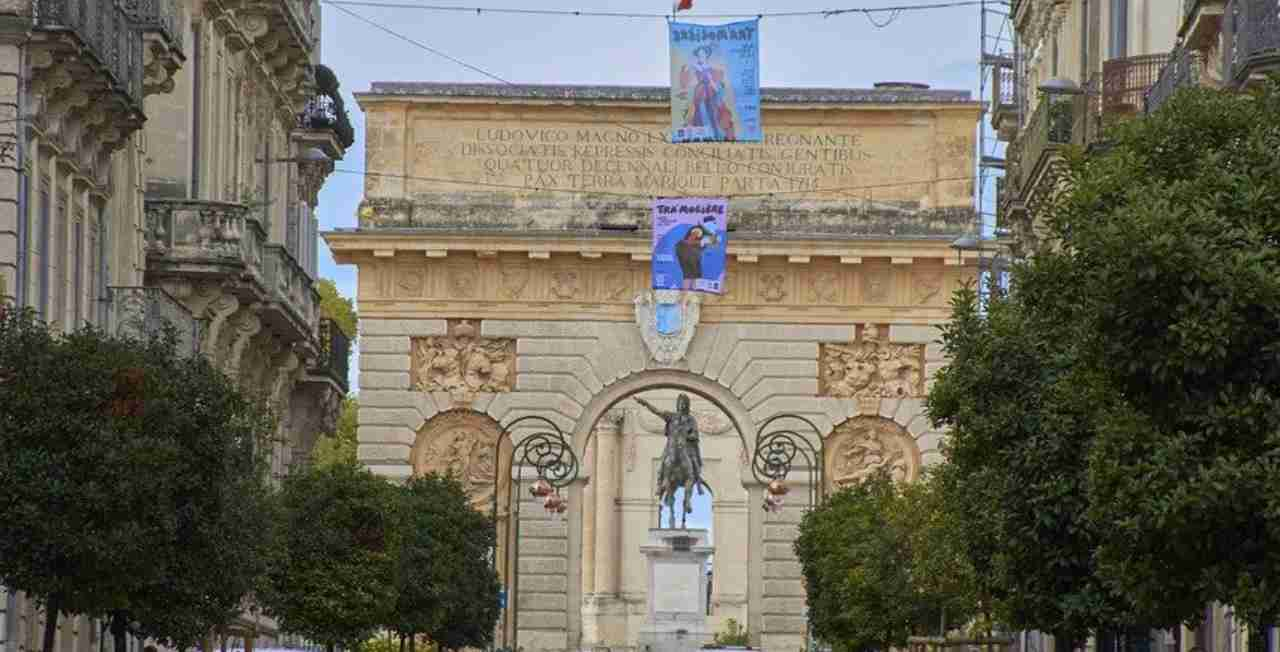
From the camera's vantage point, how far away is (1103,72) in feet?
140

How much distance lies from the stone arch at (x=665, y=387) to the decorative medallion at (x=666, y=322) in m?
0.44

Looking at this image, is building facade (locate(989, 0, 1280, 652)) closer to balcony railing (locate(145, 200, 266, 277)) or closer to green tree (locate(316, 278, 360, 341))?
balcony railing (locate(145, 200, 266, 277))

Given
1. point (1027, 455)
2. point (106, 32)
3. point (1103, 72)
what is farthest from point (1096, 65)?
point (1027, 455)

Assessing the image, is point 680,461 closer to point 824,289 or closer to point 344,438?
point 824,289

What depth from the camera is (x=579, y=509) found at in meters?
75.3

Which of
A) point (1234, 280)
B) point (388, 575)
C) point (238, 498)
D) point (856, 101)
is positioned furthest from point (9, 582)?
point (856, 101)

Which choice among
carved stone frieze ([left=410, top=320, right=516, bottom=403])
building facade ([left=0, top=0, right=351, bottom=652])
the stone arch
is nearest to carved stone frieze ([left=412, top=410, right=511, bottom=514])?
carved stone frieze ([left=410, top=320, right=516, bottom=403])

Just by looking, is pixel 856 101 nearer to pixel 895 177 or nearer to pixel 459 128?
pixel 895 177

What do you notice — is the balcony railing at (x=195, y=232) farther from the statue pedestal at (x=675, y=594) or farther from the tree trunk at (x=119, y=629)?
the statue pedestal at (x=675, y=594)

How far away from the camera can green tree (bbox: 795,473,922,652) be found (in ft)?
186

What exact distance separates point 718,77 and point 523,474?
11406 mm

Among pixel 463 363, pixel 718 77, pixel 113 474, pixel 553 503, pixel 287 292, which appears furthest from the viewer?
pixel 463 363

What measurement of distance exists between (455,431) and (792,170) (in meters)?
8.72

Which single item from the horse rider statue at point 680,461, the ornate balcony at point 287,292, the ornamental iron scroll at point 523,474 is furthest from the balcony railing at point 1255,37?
the horse rider statue at point 680,461
